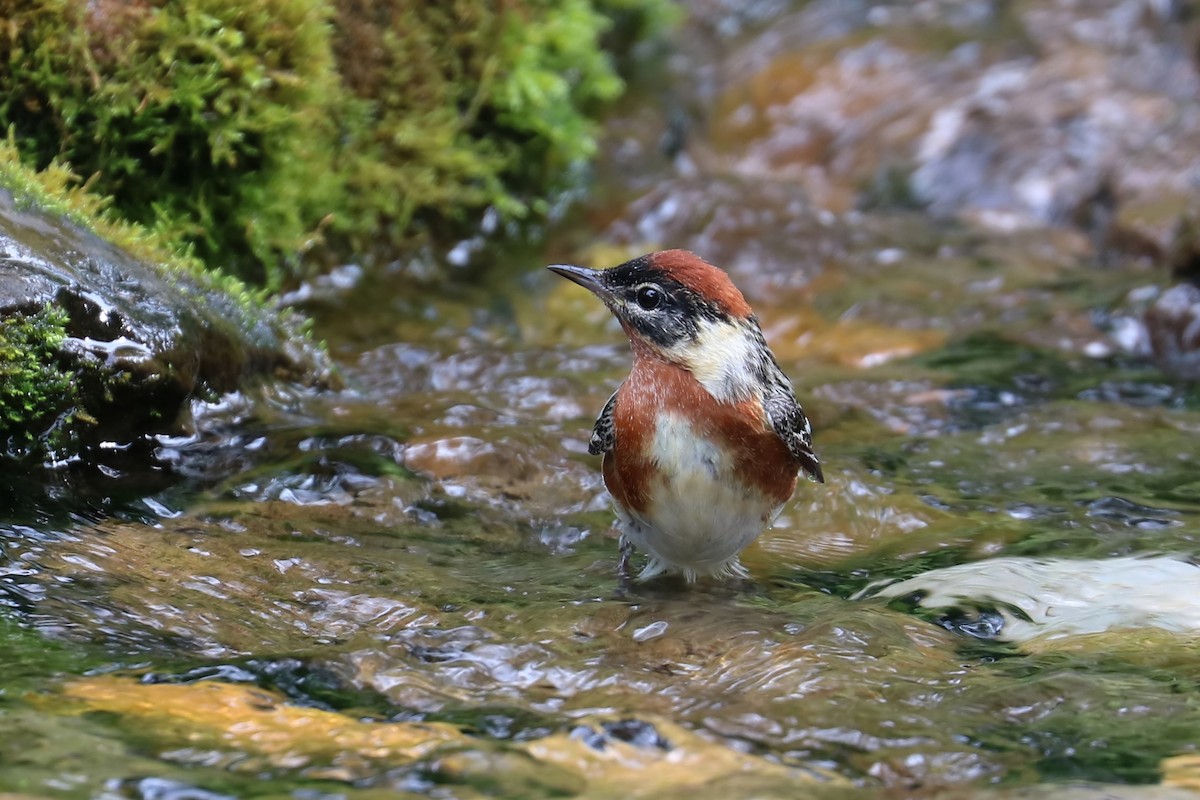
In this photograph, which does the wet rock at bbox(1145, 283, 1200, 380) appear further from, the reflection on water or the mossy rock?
the mossy rock

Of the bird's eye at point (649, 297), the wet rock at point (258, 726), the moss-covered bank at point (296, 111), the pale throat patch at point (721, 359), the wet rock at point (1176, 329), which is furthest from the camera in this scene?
the wet rock at point (1176, 329)

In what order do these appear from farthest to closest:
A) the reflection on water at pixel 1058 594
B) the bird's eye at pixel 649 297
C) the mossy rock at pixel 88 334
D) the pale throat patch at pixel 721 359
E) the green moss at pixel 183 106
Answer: the green moss at pixel 183 106 < the bird's eye at pixel 649 297 < the mossy rock at pixel 88 334 < the pale throat patch at pixel 721 359 < the reflection on water at pixel 1058 594

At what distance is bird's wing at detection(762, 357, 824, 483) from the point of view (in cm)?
506

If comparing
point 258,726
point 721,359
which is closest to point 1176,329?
point 721,359

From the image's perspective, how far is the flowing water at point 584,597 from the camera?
3441 millimetres

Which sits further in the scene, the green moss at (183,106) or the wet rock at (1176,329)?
the wet rock at (1176,329)

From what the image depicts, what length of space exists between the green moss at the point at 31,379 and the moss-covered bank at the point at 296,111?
5.44ft

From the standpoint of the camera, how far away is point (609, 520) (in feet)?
A: 19.8

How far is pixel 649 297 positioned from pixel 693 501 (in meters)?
0.96

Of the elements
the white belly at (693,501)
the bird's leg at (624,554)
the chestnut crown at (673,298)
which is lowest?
the bird's leg at (624,554)

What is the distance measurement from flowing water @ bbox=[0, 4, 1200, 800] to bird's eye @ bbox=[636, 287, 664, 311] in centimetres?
117

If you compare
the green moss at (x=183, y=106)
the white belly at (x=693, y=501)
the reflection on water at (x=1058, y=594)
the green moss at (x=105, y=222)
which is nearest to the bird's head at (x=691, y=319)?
the white belly at (x=693, y=501)

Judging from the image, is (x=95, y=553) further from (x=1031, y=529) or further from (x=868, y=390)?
(x=868, y=390)

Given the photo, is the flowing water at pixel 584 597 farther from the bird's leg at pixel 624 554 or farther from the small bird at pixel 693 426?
the small bird at pixel 693 426
